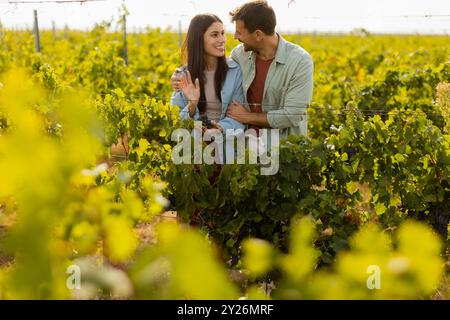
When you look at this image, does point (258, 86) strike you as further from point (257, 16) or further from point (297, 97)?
point (257, 16)

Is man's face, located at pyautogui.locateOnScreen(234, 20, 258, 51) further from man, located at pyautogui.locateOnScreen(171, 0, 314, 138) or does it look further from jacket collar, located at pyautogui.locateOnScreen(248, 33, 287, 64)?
jacket collar, located at pyautogui.locateOnScreen(248, 33, 287, 64)

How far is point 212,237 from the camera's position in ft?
10.3

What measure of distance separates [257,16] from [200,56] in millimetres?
386

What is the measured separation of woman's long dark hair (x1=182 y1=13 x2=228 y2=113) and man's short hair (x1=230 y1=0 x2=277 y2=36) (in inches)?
6.1

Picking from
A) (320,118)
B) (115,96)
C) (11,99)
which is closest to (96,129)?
(11,99)

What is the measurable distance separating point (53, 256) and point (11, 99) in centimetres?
22

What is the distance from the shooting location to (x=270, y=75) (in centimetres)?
329

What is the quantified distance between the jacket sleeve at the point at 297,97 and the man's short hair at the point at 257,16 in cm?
28

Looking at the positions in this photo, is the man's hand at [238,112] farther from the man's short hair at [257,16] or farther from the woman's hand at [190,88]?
the man's short hair at [257,16]

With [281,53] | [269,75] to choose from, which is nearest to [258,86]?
[269,75]

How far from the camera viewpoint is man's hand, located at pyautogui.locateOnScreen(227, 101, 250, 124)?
3.22 meters

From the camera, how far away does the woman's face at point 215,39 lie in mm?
3238
